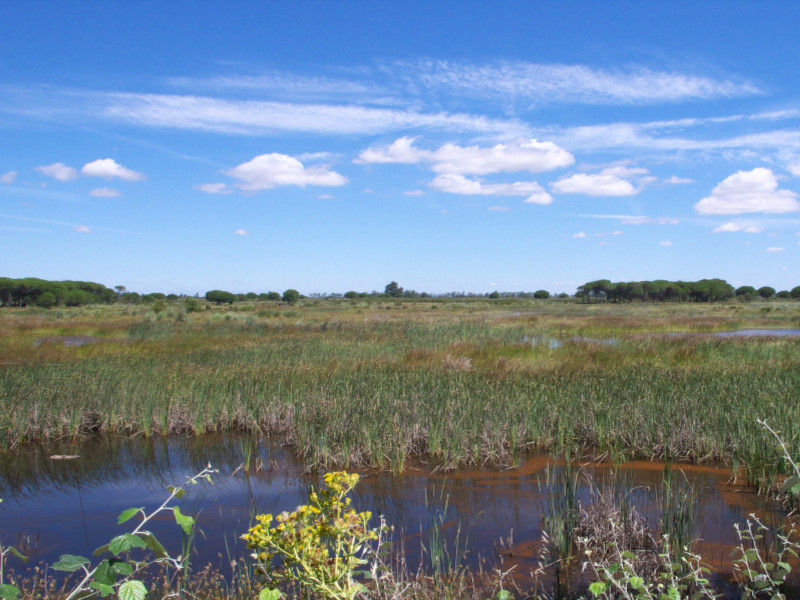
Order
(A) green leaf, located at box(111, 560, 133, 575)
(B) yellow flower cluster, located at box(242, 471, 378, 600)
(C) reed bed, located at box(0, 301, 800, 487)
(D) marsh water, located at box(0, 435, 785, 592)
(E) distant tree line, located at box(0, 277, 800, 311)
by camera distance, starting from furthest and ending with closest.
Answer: (E) distant tree line, located at box(0, 277, 800, 311) < (C) reed bed, located at box(0, 301, 800, 487) < (D) marsh water, located at box(0, 435, 785, 592) < (B) yellow flower cluster, located at box(242, 471, 378, 600) < (A) green leaf, located at box(111, 560, 133, 575)

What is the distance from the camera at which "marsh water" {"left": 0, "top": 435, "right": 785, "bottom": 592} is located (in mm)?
5008

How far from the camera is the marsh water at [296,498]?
5.01m

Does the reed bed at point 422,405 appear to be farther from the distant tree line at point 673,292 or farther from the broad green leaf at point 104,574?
the distant tree line at point 673,292

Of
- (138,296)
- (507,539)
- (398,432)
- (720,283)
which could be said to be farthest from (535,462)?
(720,283)

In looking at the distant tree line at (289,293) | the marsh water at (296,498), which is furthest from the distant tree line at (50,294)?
the marsh water at (296,498)

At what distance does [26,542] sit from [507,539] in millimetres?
4660

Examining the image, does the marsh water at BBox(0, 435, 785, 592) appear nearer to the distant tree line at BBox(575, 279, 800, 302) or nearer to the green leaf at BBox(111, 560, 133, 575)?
the green leaf at BBox(111, 560, 133, 575)

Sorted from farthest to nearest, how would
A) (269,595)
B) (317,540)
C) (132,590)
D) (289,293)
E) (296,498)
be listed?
(289,293) < (296,498) < (317,540) < (269,595) < (132,590)

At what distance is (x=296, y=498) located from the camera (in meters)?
6.26

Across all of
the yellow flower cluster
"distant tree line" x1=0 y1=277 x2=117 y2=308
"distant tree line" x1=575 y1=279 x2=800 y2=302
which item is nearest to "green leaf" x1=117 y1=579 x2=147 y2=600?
the yellow flower cluster

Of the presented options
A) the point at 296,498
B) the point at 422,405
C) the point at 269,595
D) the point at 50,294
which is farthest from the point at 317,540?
the point at 50,294

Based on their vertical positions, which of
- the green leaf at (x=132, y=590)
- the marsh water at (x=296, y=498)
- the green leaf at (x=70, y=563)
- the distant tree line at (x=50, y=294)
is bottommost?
the marsh water at (x=296, y=498)

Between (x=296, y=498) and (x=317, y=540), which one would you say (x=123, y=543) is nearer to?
(x=317, y=540)

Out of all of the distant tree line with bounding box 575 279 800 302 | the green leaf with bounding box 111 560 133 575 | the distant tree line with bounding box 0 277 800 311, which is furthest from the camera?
the distant tree line with bounding box 575 279 800 302
